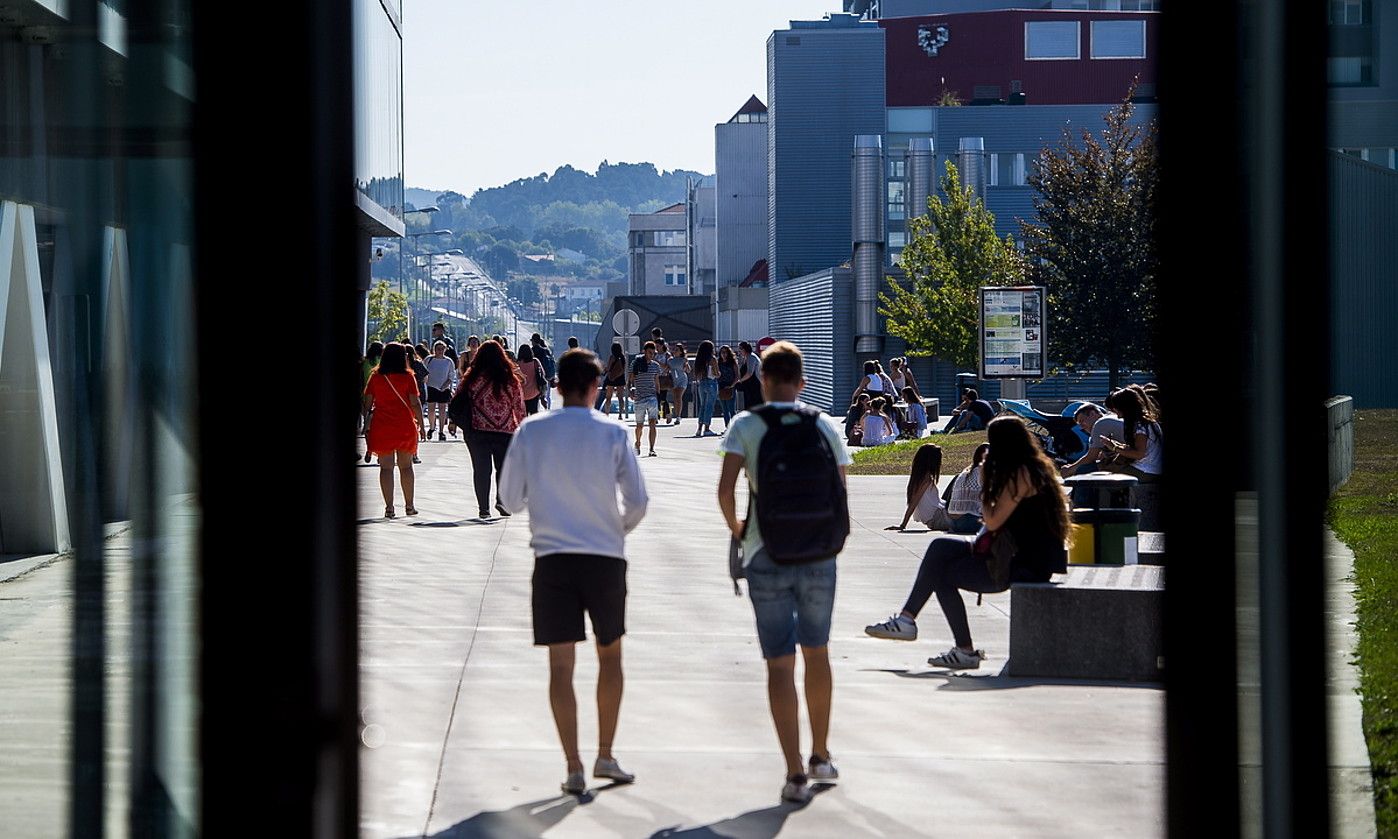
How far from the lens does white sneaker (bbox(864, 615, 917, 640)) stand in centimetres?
941

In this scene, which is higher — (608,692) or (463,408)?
(463,408)

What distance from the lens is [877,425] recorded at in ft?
91.0

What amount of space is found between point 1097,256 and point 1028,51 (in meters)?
55.4

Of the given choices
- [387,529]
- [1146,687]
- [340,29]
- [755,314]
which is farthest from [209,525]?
[755,314]

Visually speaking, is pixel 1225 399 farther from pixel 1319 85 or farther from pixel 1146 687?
pixel 1146 687

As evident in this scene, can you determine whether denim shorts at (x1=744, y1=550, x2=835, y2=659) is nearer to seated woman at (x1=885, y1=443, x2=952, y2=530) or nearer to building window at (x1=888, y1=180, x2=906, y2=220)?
seated woman at (x1=885, y1=443, x2=952, y2=530)

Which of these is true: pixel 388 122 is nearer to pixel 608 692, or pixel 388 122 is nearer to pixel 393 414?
pixel 393 414

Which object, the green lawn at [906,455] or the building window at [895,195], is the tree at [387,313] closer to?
the building window at [895,195]

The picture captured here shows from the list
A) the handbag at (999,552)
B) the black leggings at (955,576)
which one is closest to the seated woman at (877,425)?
the black leggings at (955,576)

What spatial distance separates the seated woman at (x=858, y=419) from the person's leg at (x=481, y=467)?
1314 centimetres

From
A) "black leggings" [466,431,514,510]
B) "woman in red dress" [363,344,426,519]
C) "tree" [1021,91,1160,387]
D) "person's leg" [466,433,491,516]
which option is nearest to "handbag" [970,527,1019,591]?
"black leggings" [466,431,514,510]

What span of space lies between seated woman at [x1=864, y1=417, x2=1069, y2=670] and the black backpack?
8.60 feet

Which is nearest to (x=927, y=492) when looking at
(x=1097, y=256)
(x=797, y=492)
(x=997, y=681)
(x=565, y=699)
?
(x=997, y=681)

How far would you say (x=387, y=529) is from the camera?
49.9 feet
